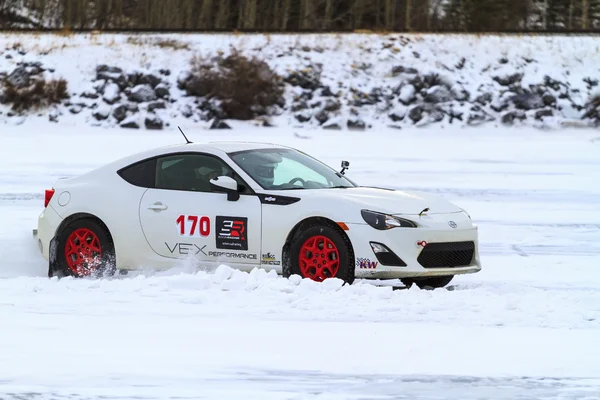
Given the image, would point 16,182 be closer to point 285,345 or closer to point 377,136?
point 377,136

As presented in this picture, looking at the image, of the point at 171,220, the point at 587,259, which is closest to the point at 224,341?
the point at 171,220

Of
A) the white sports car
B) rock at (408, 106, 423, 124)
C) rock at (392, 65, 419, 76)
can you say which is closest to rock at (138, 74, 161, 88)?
rock at (392, 65, 419, 76)

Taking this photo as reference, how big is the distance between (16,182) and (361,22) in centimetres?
2593

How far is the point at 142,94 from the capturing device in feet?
95.1

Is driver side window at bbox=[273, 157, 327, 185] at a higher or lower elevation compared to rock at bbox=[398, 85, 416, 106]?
lower

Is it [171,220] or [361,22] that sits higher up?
[361,22]

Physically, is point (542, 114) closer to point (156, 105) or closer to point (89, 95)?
point (156, 105)

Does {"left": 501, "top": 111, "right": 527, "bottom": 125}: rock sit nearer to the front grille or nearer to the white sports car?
the white sports car

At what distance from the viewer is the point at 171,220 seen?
9.44 m

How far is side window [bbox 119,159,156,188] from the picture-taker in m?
9.80

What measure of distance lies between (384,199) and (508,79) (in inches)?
852

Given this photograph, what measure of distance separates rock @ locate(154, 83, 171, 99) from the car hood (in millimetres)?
20133

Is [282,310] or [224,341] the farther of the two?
[282,310]

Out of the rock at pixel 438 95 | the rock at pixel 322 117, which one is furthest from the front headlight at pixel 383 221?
the rock at pixel 438 95
